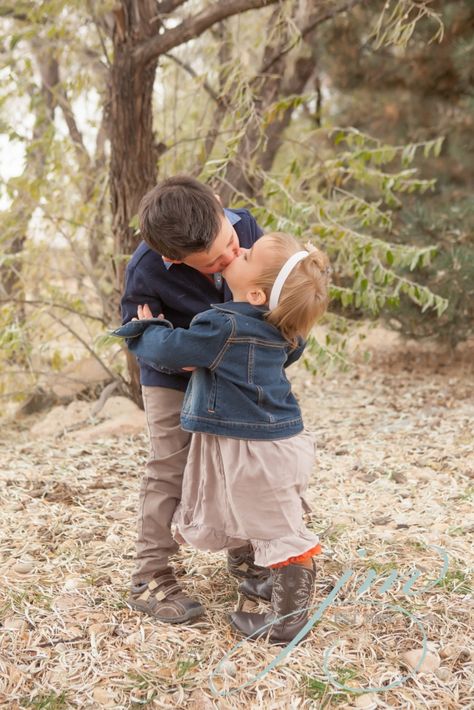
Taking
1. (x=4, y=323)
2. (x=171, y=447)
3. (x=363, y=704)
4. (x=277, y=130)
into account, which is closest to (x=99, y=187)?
(x=4, y=323)

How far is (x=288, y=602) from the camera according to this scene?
77.4 inches

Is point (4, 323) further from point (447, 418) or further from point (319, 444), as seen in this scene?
point (447, 418)

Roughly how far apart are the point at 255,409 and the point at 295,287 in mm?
323

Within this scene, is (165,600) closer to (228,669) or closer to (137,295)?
(228,669)

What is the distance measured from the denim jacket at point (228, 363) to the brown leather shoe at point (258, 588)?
53cm

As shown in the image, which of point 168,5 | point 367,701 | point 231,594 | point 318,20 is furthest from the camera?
point 318,20

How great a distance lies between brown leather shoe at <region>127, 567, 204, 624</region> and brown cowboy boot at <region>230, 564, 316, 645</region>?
19cm

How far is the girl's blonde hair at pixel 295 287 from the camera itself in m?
1.81

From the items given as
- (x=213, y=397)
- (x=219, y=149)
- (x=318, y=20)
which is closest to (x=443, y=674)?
(x=213, y=397)

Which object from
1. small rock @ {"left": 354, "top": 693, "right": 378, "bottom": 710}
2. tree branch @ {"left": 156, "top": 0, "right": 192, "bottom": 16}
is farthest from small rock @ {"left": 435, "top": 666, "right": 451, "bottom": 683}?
tree branch @ {"left": 156, "top": 0, "right": 192, "bottom": 16}

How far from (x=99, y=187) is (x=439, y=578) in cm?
306

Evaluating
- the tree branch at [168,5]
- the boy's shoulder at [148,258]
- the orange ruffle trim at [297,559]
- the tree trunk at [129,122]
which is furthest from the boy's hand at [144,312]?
the tree branch at [168,5]

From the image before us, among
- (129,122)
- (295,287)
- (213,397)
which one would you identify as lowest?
(213,397)

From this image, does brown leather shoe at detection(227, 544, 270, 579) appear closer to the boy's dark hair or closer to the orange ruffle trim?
the orange ruffle trim
